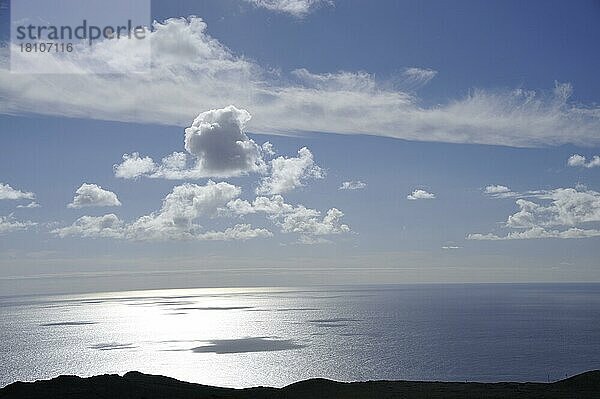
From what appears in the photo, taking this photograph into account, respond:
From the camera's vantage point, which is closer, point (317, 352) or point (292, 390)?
point (292, 390)

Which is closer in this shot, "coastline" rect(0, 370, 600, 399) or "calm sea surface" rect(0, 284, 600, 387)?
"coastline" rect(0, 370, 600, 399)

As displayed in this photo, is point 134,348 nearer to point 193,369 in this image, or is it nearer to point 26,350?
point 26,350

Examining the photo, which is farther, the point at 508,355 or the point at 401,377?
the point at 508,355

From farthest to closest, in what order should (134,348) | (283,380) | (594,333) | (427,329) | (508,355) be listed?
(427,329)
(594,333)
(134,348)
(508,355)
(283,380)

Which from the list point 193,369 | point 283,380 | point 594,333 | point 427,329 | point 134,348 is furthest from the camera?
point 427,329

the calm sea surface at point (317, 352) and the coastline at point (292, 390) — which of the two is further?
the calm sea surface at point (317, 352)

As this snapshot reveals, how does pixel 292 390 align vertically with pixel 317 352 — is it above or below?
above

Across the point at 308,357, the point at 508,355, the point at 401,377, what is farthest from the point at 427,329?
the point at 401,377

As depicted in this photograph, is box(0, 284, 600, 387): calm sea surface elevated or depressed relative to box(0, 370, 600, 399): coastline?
depressed

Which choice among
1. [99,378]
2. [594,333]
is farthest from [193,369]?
[594,333]

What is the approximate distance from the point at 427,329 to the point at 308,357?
243 ft

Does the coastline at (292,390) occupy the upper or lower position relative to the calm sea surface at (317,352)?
upper

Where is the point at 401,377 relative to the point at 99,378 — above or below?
below

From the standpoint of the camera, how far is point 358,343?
14188 centimetres
